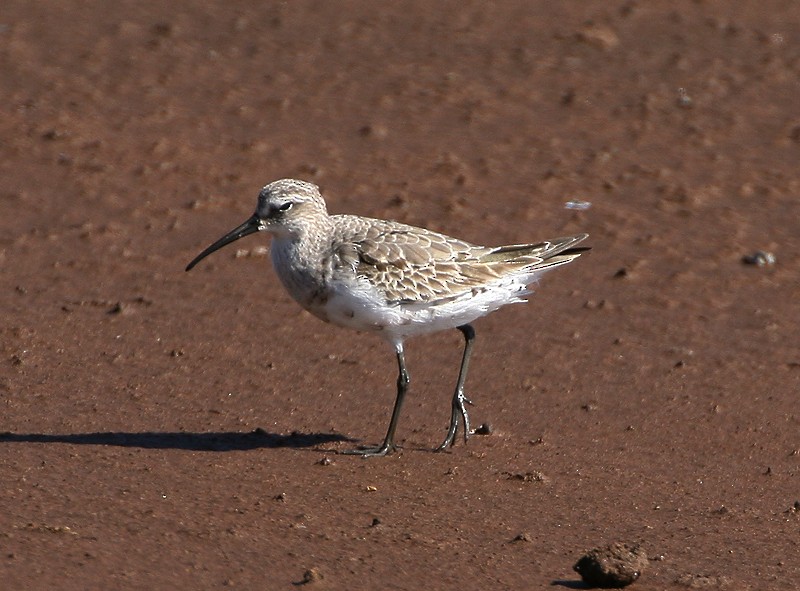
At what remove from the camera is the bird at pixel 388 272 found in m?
8.45

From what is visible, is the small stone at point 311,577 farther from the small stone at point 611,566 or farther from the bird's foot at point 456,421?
the bird's foot at point 456,421

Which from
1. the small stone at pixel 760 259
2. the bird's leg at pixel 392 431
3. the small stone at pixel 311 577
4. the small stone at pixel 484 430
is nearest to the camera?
the small stone at pixel 311 577

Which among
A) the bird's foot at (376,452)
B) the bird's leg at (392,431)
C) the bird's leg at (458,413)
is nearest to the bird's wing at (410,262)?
the bird's leg at (392,431)

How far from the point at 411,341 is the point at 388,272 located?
199cm

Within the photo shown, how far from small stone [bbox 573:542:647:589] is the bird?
2.06 meters

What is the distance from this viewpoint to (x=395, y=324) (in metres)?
8.52

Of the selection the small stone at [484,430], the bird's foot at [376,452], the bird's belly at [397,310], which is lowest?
the small stone at [484,430]

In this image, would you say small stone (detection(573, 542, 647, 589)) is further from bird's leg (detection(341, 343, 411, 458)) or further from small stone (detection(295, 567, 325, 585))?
bird's leg (detection(341, 343, 411, 458))

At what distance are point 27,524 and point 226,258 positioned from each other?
16.0ft

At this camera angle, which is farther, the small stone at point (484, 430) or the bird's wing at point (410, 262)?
the small stone at point (484, 430)

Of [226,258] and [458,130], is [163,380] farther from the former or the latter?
[458,130]

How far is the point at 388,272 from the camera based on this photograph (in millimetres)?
8484

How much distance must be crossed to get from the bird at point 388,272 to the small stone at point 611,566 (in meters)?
2.06

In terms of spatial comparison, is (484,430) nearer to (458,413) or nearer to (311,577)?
(458,413)
